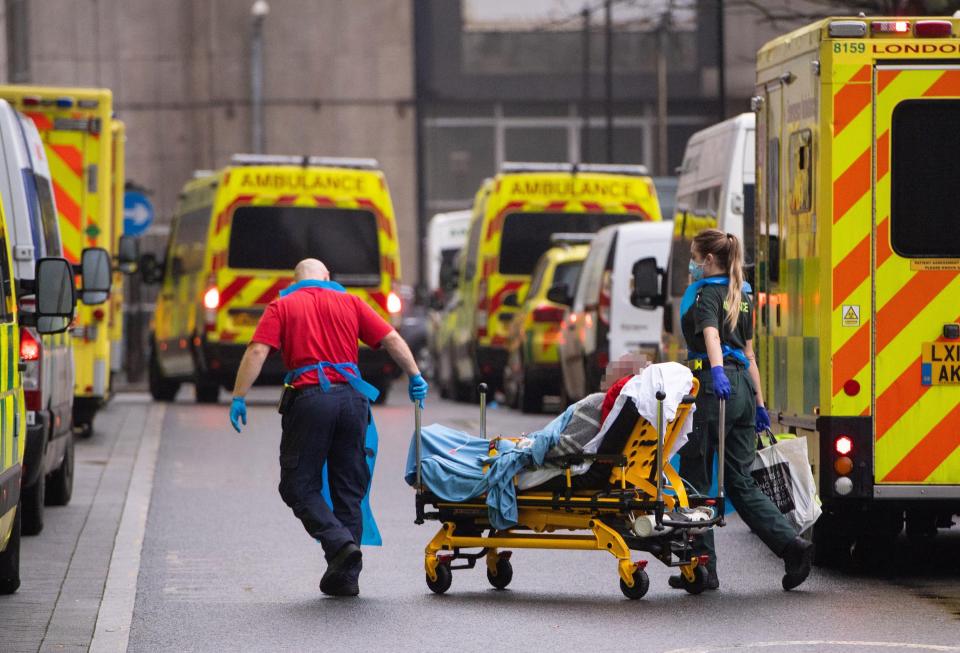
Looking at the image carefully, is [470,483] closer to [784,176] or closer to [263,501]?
[784,176]

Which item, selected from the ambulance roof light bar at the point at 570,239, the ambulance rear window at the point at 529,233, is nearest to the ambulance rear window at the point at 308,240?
the ambulance rear window at the point at 529,233

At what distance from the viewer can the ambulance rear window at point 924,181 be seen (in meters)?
10.5

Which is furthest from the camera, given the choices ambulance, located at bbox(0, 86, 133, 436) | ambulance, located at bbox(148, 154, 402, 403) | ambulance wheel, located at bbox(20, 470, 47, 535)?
ambulance, located at bbox(148, 154, 402, 403)

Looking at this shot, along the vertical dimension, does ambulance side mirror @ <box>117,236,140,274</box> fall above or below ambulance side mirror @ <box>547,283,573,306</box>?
above

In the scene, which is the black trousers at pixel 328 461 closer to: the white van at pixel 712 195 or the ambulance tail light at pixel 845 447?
the ambulance tail light at pixel 845 447

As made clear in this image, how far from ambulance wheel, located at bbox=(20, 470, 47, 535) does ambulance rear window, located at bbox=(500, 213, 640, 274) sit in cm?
1339

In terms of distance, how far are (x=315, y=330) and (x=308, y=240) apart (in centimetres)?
1477

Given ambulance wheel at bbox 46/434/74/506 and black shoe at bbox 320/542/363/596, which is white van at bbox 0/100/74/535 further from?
black shoe at bbox 320/542/363/596

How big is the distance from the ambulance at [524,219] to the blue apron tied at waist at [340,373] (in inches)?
597

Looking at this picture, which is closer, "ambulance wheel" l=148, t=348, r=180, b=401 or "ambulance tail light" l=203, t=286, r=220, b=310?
"ambulance tail light" l=203, t=286, r=220, b=310

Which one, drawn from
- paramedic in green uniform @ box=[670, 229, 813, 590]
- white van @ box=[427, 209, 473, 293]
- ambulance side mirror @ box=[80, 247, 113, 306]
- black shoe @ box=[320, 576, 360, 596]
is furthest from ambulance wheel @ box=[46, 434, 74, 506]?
white van @ box=[427, 209, 473, 293]

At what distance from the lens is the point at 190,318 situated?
26312 millimetres

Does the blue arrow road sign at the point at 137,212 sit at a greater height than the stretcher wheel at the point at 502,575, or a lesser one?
greater

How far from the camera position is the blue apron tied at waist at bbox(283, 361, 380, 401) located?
34.0 ft
